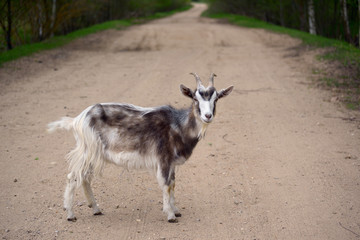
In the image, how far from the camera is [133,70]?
15031mm

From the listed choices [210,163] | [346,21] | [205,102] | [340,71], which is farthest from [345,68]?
[205,102]

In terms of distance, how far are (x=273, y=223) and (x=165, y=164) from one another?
5.22ft

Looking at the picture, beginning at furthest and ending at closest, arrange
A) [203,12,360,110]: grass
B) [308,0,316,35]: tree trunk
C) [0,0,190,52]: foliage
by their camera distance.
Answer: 1. [308,0,316,35]: tree trunk
2. [0,0,190,52]: foliage
3. [203,12,360,110]: grass

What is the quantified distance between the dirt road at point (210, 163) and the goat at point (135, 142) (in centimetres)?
49

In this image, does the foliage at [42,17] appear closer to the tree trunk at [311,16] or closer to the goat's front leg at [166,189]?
the tree trunk at [311,16]

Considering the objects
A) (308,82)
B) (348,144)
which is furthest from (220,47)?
(348,144)

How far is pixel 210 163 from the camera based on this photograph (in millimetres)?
7504

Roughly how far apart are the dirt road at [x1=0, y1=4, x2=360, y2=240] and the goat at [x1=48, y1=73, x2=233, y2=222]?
49 centimetres

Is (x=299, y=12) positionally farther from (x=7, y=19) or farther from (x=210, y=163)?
(x=210, y=163)

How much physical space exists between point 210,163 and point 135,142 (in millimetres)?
2254

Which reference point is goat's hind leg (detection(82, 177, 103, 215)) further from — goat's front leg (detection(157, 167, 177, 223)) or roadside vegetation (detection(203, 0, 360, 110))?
roadside vegetation (detection(203, 0, 360, 110))

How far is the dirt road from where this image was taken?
5500 mm

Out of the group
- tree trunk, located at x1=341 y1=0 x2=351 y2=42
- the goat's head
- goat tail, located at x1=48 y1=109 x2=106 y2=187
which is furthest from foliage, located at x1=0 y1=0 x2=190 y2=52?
the goat's head

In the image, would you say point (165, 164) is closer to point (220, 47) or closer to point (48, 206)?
point (48, 206)
